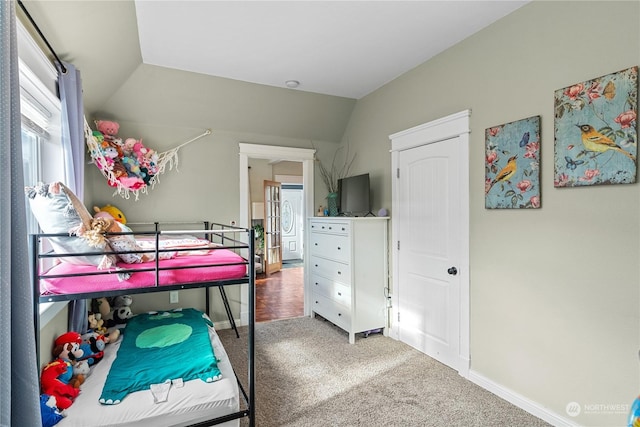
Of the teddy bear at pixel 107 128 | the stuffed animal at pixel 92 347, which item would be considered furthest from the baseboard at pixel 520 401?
the teddy bear at pixel 107 128

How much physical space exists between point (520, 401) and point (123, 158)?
3748 millimetres

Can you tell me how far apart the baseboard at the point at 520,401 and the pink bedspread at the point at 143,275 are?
1.92 metres

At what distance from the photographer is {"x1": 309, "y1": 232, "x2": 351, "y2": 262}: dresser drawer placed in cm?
332

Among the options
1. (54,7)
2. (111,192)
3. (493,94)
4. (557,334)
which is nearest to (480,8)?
(493,94)

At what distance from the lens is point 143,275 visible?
1.66m

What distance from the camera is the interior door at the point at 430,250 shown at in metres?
2.67

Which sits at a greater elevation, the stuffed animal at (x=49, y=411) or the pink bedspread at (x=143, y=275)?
the pink bedspread at (x=143, y=275)

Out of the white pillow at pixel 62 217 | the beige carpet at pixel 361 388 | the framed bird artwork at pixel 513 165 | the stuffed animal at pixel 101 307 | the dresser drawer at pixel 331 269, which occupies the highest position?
the framed bird artwork at pixel 513 165

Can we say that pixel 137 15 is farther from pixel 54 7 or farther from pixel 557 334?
pixel 557 334

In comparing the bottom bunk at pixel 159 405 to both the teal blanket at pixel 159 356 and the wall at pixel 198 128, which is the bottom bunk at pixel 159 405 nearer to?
the teal blanket at pixel 159 356

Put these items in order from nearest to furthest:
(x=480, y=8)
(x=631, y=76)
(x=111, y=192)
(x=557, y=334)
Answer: (x=631, y=76), (x=557, y=334), (x=480, y=8), (x=111, y=192)

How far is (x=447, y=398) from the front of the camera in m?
2.27

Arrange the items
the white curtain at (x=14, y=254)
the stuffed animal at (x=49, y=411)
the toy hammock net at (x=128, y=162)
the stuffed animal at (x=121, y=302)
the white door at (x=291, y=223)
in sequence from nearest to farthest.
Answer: the white curtain at (x=14, y=254), the stuffed animal at (x=49, y=411), the toy hammock net at (x=128, y=162), the stuffed animal at (x=121, y=302), the white door at (x=291, y=223)

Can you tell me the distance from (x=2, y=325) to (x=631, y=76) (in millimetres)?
2726
